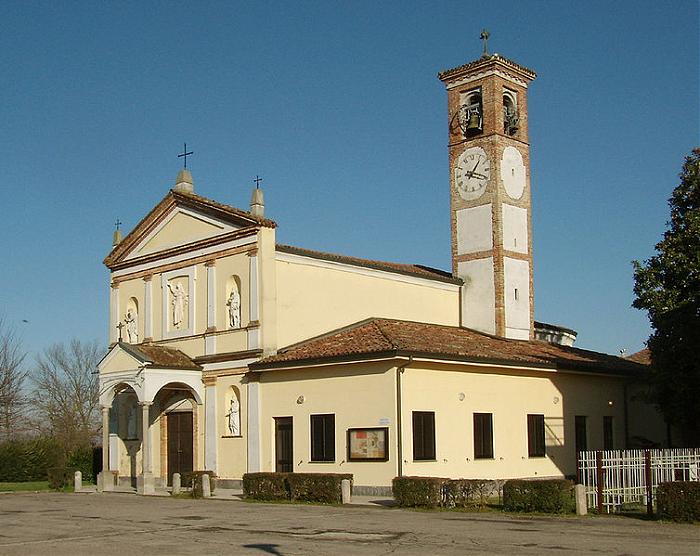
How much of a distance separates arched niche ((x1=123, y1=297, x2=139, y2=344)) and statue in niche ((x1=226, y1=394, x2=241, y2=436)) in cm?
641

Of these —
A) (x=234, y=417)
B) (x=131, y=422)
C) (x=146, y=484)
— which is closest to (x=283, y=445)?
(x=234, y=417)

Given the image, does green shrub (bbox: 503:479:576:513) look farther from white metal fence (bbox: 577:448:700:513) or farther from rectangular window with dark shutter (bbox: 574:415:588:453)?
rectangular window with dark shutter (bbox: 574:415:588:453)

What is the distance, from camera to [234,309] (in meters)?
32.0

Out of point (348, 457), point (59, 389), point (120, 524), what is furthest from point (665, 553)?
point (59, 389)

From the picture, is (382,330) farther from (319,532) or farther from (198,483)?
(319,532)

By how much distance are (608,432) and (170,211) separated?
18.2m

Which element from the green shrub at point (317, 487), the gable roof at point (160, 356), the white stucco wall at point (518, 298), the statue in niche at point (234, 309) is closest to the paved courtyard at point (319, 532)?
the green shrub at point (317, 487)

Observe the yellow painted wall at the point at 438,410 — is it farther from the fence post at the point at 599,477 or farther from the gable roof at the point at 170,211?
the fence post at the point at 599,477

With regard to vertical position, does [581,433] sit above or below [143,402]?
below

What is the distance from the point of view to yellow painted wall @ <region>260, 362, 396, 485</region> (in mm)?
26906

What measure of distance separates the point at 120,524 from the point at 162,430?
1408cm

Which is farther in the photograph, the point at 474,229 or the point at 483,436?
the point at 474,229

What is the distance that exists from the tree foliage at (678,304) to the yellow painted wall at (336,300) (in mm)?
10467

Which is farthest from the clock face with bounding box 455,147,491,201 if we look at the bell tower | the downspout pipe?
the downspout pipe
